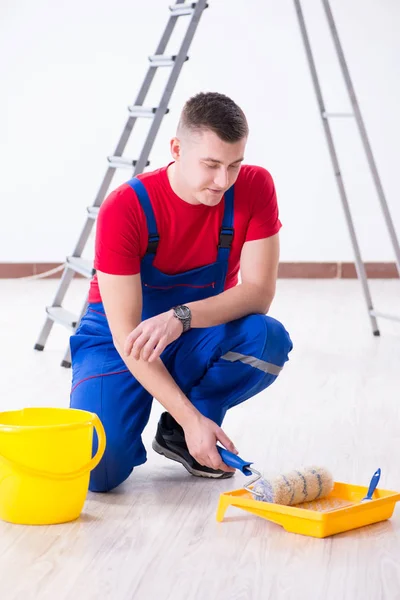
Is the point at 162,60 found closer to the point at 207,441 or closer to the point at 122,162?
the point at 122,162

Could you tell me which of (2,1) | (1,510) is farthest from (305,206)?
(1,510)

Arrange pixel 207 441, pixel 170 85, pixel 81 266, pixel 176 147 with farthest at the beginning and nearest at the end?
pixel 81 266 < pixel 170 85 < pixel 176 147 < pixel 207 441

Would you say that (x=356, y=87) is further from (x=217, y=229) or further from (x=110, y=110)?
(x=217, y=229)

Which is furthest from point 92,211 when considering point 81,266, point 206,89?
point 206,89

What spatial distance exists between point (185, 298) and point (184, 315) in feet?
0.78

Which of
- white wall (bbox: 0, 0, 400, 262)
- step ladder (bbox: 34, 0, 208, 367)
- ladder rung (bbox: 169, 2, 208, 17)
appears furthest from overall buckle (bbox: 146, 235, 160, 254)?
white wall (bbox: 0, 0, 400, 262)

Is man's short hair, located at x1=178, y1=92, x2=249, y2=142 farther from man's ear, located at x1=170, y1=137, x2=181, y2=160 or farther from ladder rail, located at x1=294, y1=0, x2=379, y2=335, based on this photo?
ladder rail, located at x1=294, y1=0, x2=379, y2=335

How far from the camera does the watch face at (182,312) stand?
7.52 ft

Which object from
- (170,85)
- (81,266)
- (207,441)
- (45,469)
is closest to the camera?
(45,469)

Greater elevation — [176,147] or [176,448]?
[176,147]

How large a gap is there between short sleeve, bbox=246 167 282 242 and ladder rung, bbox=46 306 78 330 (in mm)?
1606

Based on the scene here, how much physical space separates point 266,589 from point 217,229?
1026 millimetres

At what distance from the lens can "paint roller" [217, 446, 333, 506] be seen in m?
2.09

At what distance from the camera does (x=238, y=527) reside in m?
2.10
